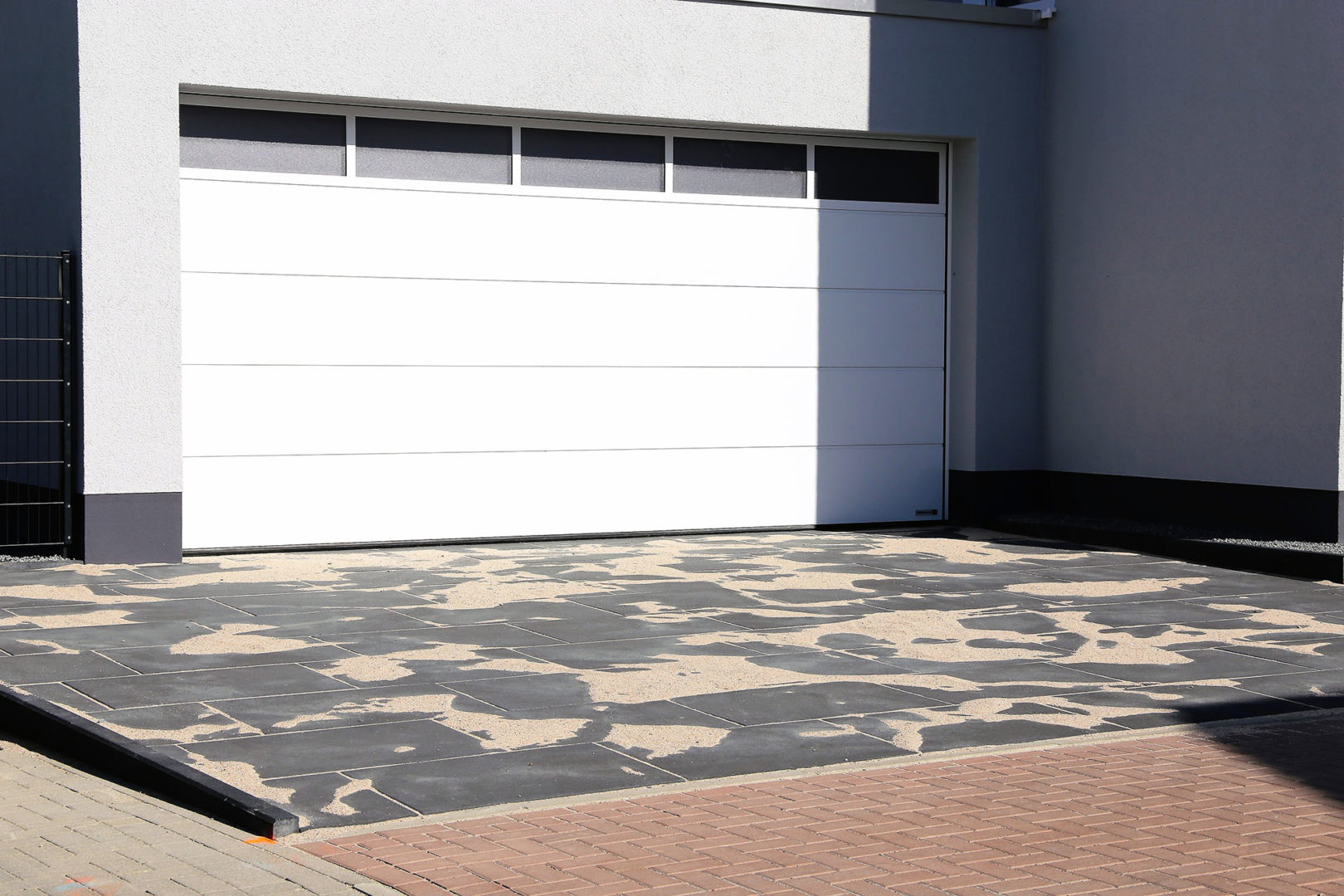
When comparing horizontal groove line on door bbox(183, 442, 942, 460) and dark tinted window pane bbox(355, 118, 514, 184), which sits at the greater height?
dark tinted window pane bbox(355, 118, 514, 184)

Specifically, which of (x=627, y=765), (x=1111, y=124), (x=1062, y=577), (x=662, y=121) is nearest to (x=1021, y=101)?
(x=1111, y=124)

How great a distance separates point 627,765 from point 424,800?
768 mm

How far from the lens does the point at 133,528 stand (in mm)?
10789

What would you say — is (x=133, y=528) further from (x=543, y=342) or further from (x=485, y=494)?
(x=543, y=342)

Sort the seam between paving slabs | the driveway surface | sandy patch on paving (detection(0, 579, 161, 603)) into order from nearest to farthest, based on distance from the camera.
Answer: the seam between paving slabs
the driveway surface
sandy patch on paving (detection(0, 579, 161, 603))

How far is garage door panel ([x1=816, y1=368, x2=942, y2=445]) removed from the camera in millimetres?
13359

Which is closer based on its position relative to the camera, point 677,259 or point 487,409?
point 487,409

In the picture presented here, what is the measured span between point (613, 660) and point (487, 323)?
5355mm

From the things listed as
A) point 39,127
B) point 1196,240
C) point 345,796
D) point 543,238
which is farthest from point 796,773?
point 39,127

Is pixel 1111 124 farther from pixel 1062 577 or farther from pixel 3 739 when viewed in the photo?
pixel 3 739

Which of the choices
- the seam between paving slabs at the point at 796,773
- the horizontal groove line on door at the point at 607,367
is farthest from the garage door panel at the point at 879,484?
the seam between paving slabs at the point at 796,773

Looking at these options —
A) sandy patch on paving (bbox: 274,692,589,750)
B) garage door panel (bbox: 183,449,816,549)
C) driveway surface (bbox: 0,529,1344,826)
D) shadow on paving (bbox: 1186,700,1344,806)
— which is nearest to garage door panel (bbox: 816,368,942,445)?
garage door panel (bbox: 183,449,816,549)

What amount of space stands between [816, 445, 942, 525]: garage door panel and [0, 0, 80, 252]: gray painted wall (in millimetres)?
6423

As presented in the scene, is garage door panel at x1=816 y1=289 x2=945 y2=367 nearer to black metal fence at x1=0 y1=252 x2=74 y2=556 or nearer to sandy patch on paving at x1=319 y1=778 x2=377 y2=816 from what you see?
black metal fence at x1=0 y1=252 x2=74 y2=556
